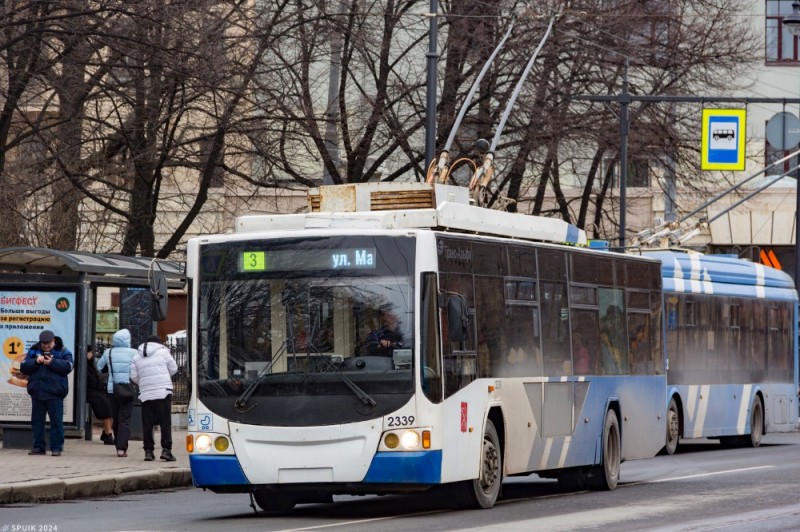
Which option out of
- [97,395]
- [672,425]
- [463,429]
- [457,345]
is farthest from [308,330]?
[672,425]

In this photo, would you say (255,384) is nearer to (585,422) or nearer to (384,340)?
(384,340)

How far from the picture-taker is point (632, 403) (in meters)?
19.2

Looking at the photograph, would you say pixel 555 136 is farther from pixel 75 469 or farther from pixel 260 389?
pixel 260 389

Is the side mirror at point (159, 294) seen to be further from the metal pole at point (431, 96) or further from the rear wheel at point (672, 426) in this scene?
the rear wheel at point (672, 426)

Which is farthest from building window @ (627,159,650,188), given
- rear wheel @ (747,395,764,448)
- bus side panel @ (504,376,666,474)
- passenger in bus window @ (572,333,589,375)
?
passenger in bus window @ (572,333,589,375)

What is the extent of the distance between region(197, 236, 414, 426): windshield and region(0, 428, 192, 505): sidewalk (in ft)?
9.65

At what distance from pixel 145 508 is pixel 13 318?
698 cm

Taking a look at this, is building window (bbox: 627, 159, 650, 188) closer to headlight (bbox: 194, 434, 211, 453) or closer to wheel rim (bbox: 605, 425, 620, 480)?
wheel rim (bbox: 605, 425, 620, 480)

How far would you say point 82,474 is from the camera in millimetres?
18000

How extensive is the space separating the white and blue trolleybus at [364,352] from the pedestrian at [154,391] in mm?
5057

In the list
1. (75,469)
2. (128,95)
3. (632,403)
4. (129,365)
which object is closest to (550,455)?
(632,403)

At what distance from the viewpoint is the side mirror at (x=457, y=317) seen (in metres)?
14.0

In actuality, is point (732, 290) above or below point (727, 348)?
above

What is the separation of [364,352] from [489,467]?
6.48 feet
